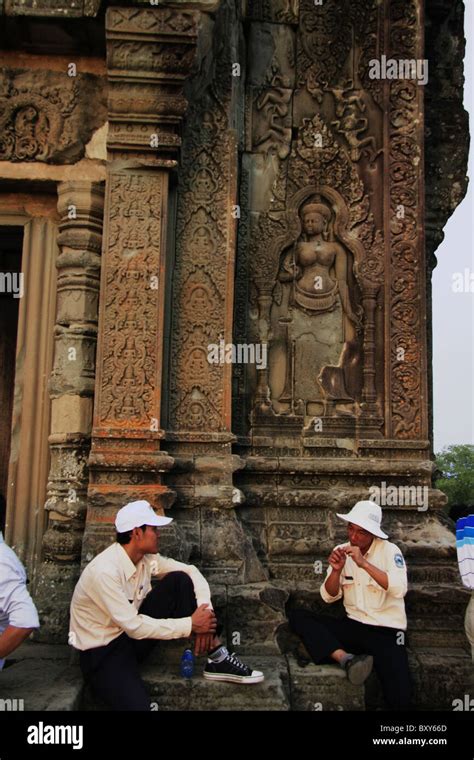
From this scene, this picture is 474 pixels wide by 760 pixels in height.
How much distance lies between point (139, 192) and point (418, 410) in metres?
2.81

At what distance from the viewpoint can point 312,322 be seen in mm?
5957

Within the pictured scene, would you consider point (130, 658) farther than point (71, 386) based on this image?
No

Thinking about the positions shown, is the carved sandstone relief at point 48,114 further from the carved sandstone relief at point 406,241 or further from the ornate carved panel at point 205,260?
the carved sandstone relief at point 406,241

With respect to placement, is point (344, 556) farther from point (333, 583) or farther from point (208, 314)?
point (208, 314)

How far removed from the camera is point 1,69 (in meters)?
5.52

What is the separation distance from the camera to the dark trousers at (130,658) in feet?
12.7

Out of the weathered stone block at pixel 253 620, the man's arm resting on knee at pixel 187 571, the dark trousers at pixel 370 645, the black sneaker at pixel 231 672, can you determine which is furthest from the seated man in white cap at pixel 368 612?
the man's arm resting on knee at pixel 187 571

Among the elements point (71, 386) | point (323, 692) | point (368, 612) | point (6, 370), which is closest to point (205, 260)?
point (71, 386)

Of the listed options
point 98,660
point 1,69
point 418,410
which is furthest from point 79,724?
point 1,69

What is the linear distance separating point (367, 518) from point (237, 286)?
7.50ft

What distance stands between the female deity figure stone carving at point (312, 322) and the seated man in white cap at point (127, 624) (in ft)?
6.89

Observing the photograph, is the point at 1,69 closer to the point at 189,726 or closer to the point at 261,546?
the point at 261,546

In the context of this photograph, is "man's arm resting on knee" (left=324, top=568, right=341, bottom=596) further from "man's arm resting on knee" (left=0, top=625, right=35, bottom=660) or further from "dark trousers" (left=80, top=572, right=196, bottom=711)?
"man's arm resting on knee" (left=0, top=625, right=35, bottom=660)

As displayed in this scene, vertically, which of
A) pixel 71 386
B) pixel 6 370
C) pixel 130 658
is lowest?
pixel 130 658
